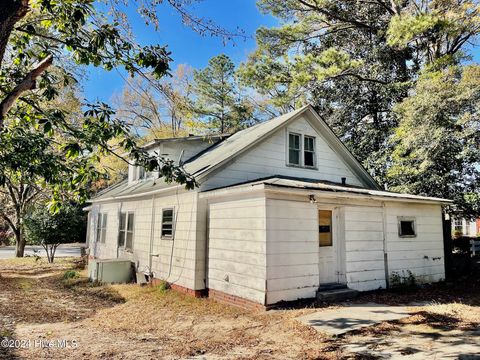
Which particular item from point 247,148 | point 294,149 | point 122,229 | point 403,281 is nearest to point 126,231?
point 122,229

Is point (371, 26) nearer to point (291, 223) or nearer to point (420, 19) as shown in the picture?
point (420, 19)

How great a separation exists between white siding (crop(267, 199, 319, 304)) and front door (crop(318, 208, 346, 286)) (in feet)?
2.00

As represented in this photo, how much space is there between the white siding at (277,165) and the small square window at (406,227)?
313 centimetres

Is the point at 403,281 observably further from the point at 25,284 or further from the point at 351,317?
the point at 25,284

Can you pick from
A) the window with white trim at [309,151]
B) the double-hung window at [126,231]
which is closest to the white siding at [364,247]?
the window with white trim at [309,151]

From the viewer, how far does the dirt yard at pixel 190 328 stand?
18.1ft

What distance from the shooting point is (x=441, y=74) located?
14.5 m

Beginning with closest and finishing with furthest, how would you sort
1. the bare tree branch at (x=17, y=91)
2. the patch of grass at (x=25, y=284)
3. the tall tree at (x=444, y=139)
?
the bare tree branch at (x=17, y=91), the patch of grass at (x=25, y=284), the tall tree at (x=444, y=139)

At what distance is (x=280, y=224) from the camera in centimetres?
820

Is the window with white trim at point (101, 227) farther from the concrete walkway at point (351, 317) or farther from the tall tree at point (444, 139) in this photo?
the tall tree at point (444, 139)

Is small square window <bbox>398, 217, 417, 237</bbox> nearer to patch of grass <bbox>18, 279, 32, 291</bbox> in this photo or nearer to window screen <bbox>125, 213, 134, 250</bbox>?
window screen <bbox>125, 213, 134, 250</bbox>

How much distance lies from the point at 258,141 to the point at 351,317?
6.21 m

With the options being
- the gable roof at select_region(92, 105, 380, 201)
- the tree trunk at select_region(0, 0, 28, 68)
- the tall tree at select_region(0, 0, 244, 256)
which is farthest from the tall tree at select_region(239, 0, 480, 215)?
the tree trunk at select_region(0, 0, 28, 68)

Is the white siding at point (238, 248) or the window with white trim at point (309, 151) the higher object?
the window with white trim at point (309, 151)
